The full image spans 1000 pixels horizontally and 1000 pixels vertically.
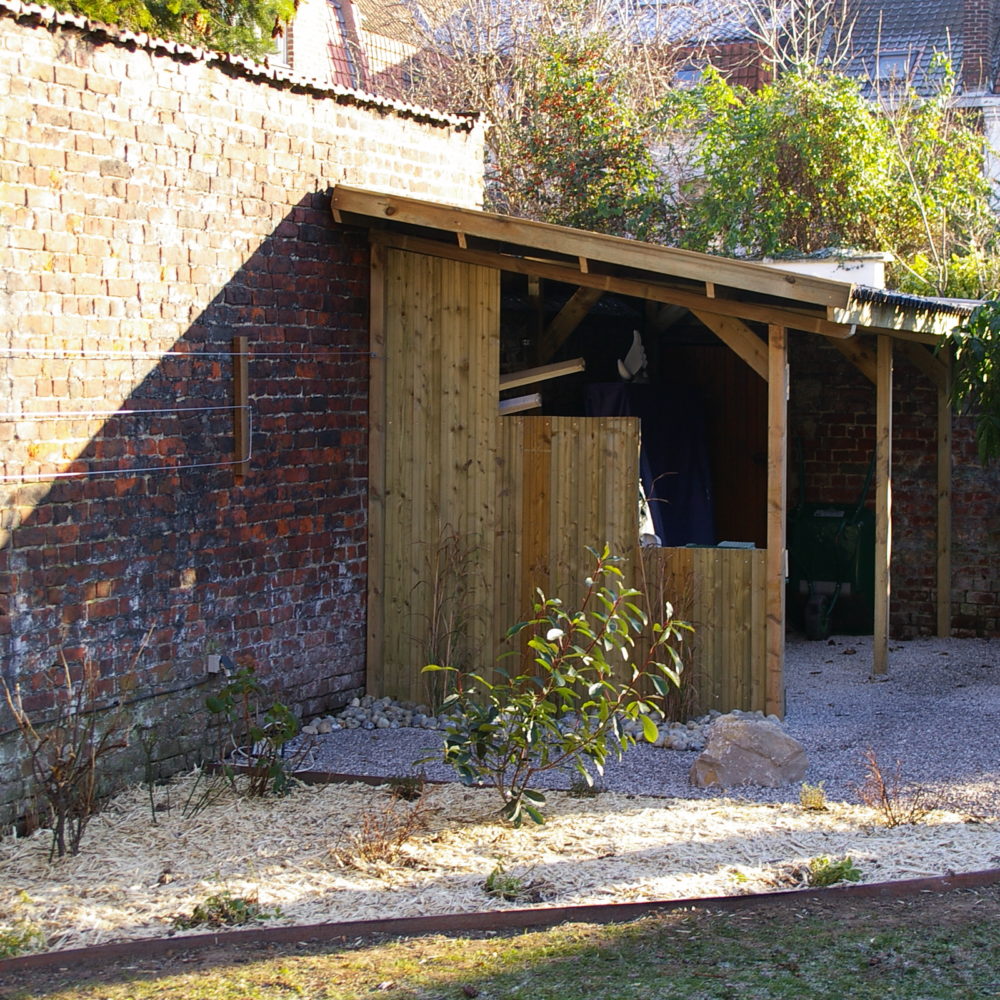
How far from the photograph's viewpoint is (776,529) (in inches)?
318

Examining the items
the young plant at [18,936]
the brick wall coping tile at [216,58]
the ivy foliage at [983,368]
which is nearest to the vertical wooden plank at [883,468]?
the ivy foliage at [983,368]

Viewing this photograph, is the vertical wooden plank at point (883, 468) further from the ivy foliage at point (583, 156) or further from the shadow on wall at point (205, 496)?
the ivy foliage at point (583, 156)

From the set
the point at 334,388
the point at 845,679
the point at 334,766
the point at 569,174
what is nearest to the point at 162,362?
the point at 334,388

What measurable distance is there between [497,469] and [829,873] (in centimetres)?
369

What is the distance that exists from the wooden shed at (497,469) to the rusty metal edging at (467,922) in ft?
8.95

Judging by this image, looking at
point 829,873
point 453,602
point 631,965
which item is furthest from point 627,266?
point 631,965

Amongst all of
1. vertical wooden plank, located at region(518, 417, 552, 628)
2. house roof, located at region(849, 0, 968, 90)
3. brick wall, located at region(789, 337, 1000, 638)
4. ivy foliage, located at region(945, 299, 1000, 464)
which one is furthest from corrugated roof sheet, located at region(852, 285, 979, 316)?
house roof, located at region(849, 0, 968, 90)

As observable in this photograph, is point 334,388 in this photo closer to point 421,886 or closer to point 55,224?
point 55,224

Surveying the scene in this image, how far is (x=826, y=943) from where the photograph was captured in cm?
489

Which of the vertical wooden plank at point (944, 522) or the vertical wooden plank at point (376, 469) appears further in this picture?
the vertical wooden plank at point (944, 522)

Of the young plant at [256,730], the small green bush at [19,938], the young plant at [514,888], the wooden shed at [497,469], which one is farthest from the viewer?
the wooden shed at [497,469]

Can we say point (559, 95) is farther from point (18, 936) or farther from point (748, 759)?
point (18, 936)

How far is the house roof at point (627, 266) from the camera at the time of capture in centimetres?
743

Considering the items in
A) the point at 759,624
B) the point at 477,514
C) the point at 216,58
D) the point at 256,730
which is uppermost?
the point at 216,58
